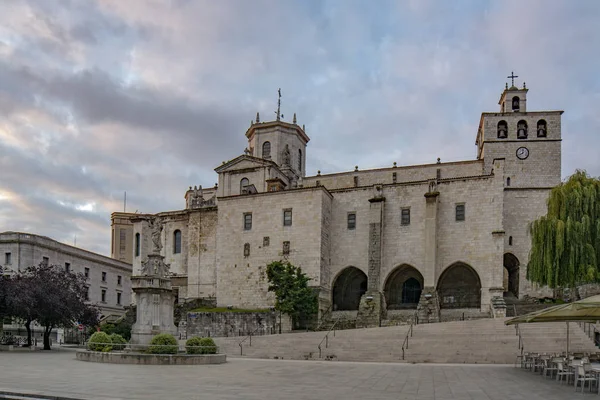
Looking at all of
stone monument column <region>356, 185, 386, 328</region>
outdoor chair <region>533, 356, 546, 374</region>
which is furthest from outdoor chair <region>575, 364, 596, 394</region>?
stone monument column <region>356, 185, 386, 328</region>

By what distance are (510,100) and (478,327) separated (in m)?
27.8

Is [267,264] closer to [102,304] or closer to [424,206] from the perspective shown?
[424,206]

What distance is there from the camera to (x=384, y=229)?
142ft

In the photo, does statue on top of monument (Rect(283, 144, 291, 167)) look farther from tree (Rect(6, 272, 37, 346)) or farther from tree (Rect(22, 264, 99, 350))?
tree (Rect(6, 272, 37, 346))

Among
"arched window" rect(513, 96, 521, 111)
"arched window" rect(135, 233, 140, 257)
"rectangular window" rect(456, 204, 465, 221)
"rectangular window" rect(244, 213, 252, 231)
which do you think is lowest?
"arched window" rect(135, 233, 140, 257)

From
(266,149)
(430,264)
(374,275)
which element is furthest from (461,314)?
(266,149)

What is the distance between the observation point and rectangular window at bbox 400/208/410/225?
Answer: 4288cm

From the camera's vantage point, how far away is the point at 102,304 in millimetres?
56969

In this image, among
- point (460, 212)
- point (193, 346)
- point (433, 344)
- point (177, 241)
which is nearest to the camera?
point (193, 346)

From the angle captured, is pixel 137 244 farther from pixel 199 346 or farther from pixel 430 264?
pixel 199 346

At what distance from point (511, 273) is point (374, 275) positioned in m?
11.1

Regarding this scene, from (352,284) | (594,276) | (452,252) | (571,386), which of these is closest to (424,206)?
(452,252)

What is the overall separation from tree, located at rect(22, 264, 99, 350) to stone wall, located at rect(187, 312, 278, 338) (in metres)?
8.25

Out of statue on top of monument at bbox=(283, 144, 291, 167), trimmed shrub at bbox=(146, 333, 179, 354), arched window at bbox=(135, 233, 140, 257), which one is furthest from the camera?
statue on top of monument at bbox=(283, 144, 291, 167)
